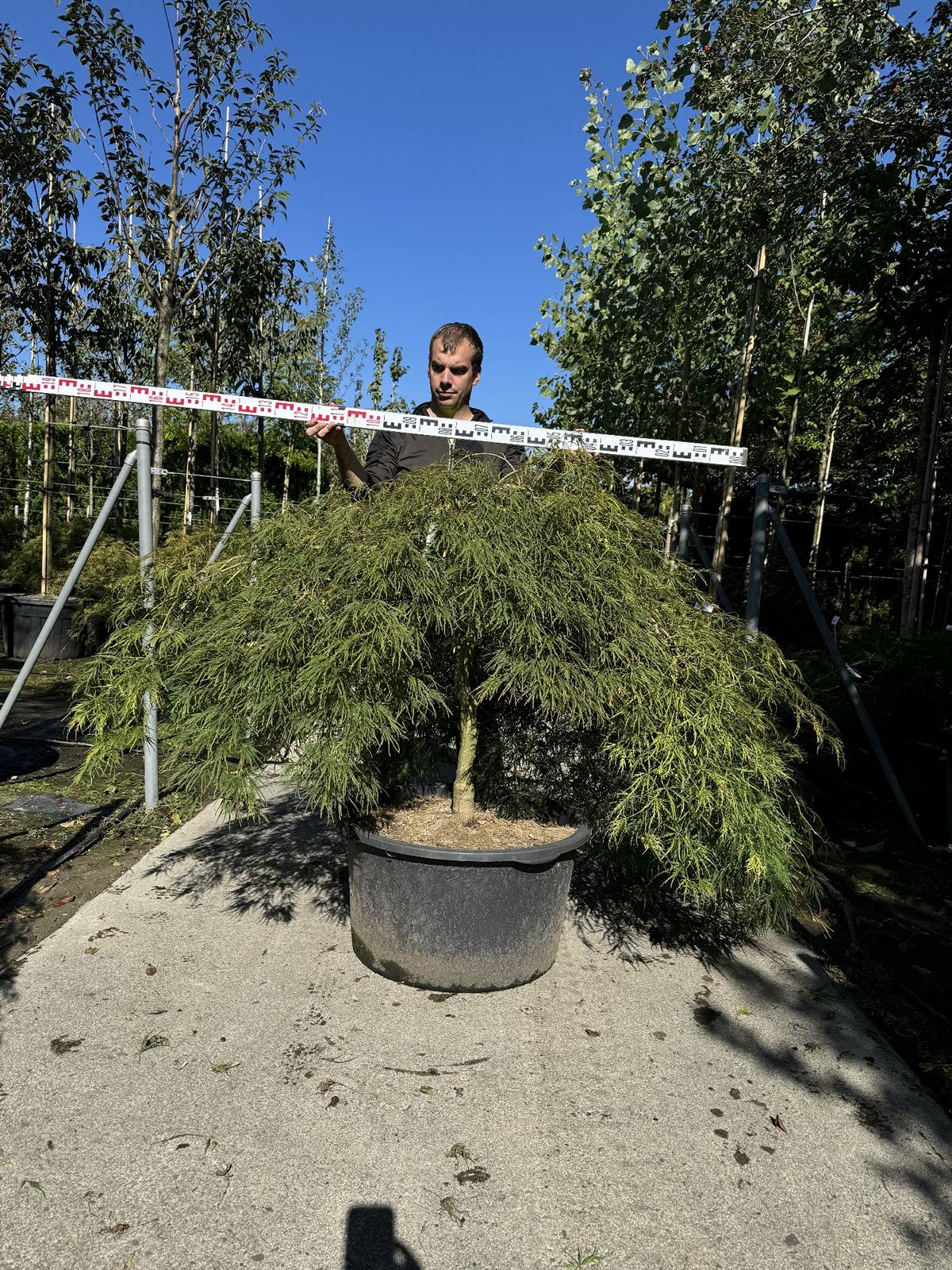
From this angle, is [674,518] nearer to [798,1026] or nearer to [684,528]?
[684,528]

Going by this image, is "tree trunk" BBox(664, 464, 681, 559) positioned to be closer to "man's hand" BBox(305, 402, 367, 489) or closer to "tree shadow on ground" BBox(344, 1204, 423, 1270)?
"man's hand" BBox(305, 402, 367, 489)

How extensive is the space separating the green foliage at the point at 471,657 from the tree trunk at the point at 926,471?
3.72 meters

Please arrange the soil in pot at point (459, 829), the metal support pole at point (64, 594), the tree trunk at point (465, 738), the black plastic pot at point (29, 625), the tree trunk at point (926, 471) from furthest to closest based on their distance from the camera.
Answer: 1. the black plastic pot at point (29, 625)
2. the tree trunk at point (926, 471)
3. the metal support pole at point (64, 594)
4. the soil in pot at point (459, 829)
5. the tree trunk at point (465, 738)

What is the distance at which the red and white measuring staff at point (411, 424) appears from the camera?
2969 mm

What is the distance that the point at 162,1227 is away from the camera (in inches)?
63.2

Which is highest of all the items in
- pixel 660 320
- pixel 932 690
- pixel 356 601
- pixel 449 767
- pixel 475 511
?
pixel 660 320

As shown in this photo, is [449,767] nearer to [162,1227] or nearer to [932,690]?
[162,1227]

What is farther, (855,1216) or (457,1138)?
(457,1138)

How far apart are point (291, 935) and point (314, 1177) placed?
1.23 meters

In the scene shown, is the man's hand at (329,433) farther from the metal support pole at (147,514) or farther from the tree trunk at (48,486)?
the tree trunk at (48,486)

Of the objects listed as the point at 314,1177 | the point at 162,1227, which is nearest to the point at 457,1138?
the point at 314,1177

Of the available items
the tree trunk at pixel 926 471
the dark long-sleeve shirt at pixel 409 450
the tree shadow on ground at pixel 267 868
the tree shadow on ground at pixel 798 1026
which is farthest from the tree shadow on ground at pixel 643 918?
the tree trunk at pixel 926 471

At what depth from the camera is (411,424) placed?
10.2 ft

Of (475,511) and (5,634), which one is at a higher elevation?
(475,511)
